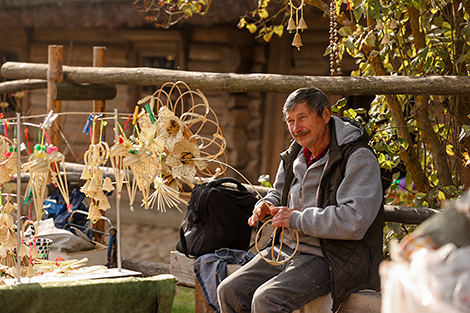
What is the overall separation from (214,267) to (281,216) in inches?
23.3

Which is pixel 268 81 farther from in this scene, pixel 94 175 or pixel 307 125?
pixel 94 175

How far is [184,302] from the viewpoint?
5328 mm

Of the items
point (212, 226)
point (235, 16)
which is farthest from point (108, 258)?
point (235, 16)

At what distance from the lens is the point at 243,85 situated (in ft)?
13.1

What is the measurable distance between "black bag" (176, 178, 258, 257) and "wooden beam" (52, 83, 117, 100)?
1613 millimetres

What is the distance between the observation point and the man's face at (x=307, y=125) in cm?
310

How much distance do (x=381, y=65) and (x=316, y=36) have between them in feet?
10.1

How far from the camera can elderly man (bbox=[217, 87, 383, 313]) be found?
2.91 meters

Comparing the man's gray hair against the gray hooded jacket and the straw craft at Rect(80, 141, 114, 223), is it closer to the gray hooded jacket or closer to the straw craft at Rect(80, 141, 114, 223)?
the gray hooded jacket

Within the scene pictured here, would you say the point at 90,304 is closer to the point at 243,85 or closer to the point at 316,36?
the point at 243,85

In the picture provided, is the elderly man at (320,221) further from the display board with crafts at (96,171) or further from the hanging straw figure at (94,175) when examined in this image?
the hanging straw figure at (94,175)

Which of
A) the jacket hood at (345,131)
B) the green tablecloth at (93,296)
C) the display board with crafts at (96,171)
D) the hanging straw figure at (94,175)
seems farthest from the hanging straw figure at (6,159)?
the jacket hood at (345,131)

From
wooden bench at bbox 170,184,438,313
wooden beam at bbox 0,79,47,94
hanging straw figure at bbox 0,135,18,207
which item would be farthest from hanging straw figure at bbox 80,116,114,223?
wooden beam at bbox 0,79,47,94

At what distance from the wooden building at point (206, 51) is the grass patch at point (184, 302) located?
7.07 feet
